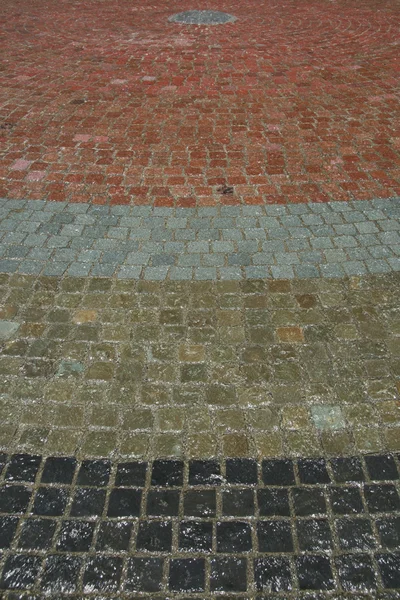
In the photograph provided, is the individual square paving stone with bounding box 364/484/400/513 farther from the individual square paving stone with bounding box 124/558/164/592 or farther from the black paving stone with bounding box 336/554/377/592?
the individual square paving stone with bounding box 124/558/164/592

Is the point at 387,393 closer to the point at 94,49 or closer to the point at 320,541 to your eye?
the point at 320,541

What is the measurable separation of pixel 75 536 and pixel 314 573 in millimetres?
1300

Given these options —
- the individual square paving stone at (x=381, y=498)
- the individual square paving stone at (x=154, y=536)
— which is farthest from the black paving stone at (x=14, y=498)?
the individual square paving stone at (x=381, y=498)

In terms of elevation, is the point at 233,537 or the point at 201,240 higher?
the point at 201,240

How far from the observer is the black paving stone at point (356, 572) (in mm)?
2625

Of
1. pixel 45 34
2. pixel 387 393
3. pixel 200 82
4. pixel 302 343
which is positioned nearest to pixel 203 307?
pixel 302 343

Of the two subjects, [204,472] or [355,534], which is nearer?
[355,534]

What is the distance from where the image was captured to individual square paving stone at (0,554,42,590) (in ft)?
8.65

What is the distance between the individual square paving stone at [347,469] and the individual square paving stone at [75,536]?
146 cm

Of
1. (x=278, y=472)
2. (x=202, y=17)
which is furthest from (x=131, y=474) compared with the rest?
(x=202, y=17)

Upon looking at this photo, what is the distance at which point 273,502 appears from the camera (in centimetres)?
295

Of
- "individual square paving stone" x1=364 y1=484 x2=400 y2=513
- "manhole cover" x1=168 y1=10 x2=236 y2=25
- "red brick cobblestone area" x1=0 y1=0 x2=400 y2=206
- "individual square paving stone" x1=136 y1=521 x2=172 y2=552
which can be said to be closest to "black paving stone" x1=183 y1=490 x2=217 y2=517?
"individual square paving stone" x1=136 y1=521 x2=172 y2=552

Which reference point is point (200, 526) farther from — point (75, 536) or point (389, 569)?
point (389, 569)

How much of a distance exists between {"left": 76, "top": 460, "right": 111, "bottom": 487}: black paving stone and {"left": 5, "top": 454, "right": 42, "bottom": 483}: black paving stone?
282 millimetres
